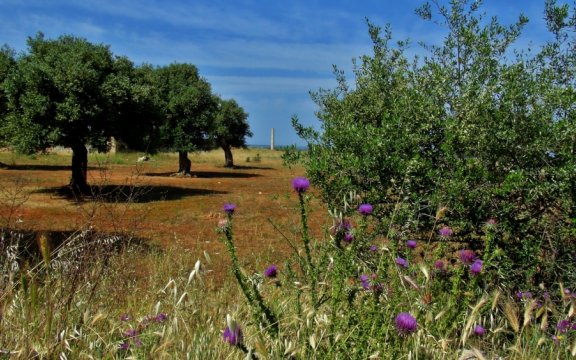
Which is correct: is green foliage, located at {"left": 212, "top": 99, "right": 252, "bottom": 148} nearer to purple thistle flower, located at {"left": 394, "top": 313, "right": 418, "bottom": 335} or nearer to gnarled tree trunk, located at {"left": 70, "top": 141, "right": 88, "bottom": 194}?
gnarled tree trunk, located at {"left": 70, "top": 141, "right": 88, "bottom": 194}

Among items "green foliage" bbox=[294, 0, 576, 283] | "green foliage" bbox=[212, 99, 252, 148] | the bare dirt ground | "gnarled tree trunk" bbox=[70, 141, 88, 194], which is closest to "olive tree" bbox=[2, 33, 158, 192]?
"gnarled tree trunk" bbox=[70, 141, 88, 194]

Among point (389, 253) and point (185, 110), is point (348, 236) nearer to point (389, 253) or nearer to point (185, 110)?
point (389, 253)

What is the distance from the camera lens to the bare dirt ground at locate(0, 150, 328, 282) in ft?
22.8

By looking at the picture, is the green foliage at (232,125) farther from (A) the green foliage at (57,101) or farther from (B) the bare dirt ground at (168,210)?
(A) the green foliage at (57,101)

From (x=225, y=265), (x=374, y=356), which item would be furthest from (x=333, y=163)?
(x=225, y=265)

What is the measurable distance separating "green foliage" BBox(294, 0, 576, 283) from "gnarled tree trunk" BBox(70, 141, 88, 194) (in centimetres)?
1835

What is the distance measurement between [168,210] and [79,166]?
19.7 feet

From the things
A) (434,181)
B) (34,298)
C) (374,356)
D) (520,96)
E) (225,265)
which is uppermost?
(520,96)

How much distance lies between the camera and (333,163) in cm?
609

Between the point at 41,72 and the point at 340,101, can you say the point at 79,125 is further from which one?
the point at 340,101

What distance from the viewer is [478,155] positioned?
17.7 feet

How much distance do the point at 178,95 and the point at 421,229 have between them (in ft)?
108

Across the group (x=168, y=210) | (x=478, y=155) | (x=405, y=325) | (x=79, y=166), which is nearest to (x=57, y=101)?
(x=79, y=166)

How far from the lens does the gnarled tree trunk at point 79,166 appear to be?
73.1ft
